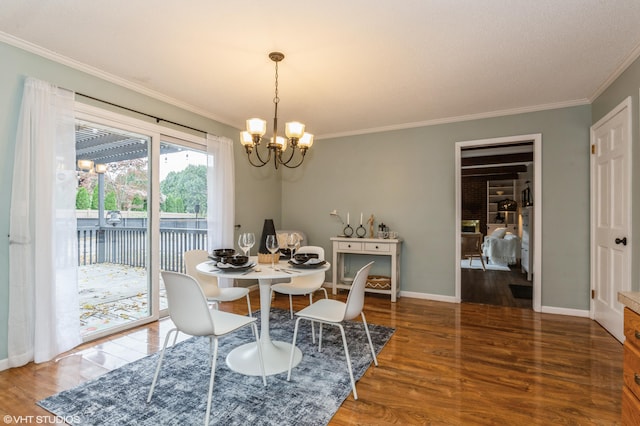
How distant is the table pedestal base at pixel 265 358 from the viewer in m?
2.28

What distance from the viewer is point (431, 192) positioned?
14.5 ft

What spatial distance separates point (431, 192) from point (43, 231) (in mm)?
4243

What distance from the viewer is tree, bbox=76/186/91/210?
111 inches

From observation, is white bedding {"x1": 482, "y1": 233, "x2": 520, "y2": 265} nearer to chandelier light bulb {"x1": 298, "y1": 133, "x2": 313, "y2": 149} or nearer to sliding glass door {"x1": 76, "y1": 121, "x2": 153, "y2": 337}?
chandelier light bulb {"x1": 298, "y1": 133, "x2": 313, "y2": 149}

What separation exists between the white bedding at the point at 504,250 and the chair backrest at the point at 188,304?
7325 mm

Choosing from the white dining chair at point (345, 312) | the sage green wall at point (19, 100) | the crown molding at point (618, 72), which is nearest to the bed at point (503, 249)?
the crown molding at point (618, 72)

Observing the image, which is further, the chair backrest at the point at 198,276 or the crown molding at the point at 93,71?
the chair backrest at the point at 198,276

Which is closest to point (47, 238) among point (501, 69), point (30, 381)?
point (30, 381)

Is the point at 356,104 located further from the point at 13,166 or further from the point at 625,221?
the point at 13,166

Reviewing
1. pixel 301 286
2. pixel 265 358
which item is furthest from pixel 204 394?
pixel 301 286

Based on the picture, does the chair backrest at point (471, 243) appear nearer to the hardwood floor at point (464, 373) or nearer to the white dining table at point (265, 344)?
the hardwood floor at point (464, 373)

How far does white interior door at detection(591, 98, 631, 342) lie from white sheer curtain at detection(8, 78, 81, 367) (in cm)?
480

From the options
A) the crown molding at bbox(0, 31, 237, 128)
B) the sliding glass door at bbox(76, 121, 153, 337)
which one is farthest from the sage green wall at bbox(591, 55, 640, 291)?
the sliding glass door at bbox(76, 121, 153, 337)

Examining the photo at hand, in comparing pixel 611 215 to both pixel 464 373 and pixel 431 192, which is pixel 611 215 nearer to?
pixel 431 192
